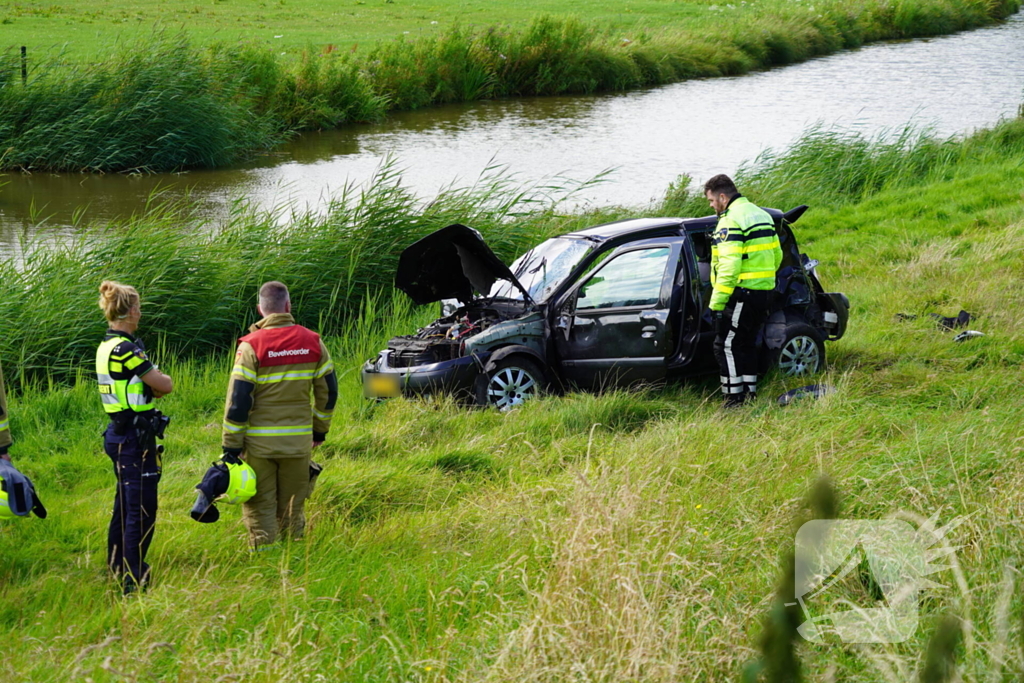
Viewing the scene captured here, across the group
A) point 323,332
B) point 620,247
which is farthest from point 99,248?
point 620,247

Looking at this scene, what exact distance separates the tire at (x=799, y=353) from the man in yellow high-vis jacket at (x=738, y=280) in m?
0.35

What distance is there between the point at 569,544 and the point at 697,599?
610mm

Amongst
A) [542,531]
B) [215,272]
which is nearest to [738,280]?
[542,531]

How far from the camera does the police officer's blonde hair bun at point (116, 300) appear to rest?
5285 mm

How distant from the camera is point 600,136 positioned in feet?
84.9

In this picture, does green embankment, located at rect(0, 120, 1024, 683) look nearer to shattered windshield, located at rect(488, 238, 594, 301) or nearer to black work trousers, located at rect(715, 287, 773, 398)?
black work trousers, located at rect(715, 287, 773, 398)

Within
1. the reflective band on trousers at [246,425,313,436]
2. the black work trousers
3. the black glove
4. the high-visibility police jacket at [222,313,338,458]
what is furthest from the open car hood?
the reflective band on trousers at [246,425,313,436]

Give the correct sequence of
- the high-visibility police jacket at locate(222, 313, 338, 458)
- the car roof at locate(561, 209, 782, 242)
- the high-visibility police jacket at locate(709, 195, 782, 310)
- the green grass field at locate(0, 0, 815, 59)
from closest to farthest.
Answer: the high-visibility police jacket at locate(222, 313, 338, 458) → the high-visibility police jacket at locate(709, 195, 782, 310) → the car roof at locate(561, 209, 782, 242) → the green grass field at locate(0, 0, 815, 59)

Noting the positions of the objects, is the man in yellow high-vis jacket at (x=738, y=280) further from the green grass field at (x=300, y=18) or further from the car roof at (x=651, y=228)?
the green grass field at (x=300, y=18)

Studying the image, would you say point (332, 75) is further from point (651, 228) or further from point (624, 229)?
point (651, 228)

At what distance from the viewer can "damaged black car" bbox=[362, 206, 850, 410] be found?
27.5 ft

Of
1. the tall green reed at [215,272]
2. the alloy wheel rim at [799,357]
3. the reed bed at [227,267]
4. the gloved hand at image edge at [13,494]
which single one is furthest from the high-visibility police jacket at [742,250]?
the gloved hand at image edge at [13,494]

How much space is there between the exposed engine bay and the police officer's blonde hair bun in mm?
3311

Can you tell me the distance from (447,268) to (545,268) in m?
0.85
